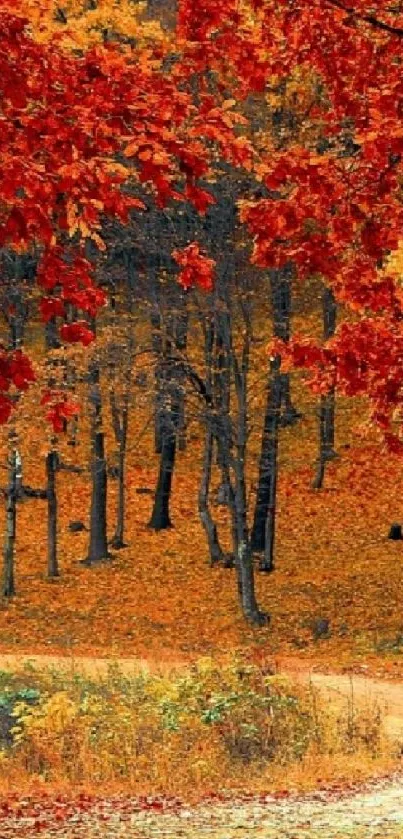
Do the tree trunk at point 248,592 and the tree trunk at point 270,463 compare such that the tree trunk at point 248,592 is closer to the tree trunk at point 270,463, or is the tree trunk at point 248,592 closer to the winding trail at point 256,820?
the tree trunk at point 270,463

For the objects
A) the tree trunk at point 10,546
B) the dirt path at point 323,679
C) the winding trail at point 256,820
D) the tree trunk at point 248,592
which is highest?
the tree trunk at point 10,546

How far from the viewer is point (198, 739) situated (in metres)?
14.8

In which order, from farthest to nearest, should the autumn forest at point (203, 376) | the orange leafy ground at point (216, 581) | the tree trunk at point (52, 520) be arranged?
the tree trunk at point (52, 520)
the orange leafy ground at point (216, 581)
the autumn forest at point (203, 376)

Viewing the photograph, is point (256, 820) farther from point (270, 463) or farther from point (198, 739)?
point (270, 463)

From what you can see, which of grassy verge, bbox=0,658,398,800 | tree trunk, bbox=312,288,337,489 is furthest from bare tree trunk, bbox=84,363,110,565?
grassy verge, bbox=0,658,398,800

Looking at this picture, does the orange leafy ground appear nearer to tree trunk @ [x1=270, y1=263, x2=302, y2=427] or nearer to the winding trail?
tree trunk @ [x1=270, y1=263, x2=302, y2=427]

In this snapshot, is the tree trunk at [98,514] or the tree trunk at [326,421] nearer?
the tree trunk at [98,514]

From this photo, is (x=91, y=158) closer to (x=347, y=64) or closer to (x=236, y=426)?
(x=347, y=64)

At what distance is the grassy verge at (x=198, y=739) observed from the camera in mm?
13562

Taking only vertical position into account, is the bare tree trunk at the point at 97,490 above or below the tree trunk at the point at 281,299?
below

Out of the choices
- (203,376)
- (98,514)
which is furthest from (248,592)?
(203,376)

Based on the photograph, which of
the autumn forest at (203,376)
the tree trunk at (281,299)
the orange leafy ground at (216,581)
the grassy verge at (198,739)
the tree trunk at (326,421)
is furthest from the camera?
the tree trunk at (326,421)

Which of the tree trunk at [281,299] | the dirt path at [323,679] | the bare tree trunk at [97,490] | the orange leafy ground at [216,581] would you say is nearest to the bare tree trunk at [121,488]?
the orange leafy ground at [216,581]

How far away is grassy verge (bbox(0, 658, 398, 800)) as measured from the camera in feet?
44.5
